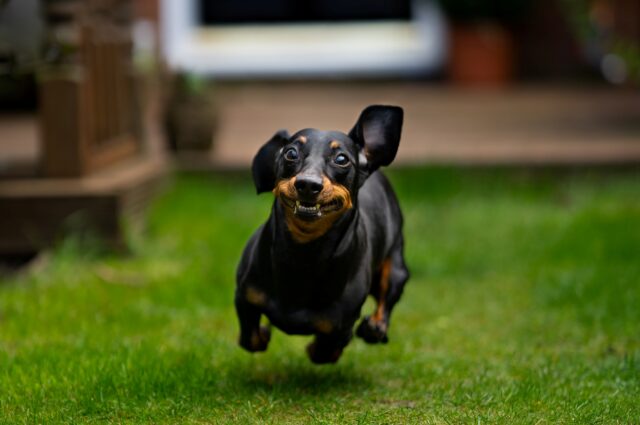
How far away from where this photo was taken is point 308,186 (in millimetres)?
3459

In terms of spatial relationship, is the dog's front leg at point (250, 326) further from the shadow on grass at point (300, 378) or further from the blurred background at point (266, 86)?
the blurred background at point (266, 86)

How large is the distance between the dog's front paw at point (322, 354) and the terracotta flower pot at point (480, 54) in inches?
420

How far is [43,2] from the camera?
6.18m

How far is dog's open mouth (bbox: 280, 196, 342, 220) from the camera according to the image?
349cm

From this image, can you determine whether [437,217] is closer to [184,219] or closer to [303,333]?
[184,219]

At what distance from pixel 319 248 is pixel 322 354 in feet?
1.33

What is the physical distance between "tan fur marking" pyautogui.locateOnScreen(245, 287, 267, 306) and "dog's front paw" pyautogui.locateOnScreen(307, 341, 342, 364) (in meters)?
0.26

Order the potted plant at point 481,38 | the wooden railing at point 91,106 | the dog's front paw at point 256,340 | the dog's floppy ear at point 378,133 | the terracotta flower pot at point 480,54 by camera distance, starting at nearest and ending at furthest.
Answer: the dog's floppy ear at point 378,133, the dog's front paw at point 256,340, the wooden railing at point 91,106, the potted plant at point 481,38, the terracotta flower pot at point 480,54

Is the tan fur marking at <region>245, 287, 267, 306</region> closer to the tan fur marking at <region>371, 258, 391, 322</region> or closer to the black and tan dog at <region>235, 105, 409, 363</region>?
the black and tan dog at <region>235, 105, 409, 363</region>

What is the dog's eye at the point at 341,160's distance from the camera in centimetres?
362

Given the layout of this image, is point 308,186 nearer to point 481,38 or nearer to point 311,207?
point 311,207

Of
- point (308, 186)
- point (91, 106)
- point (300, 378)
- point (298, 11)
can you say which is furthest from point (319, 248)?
point (298, 11)

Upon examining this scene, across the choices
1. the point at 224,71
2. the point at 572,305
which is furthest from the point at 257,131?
the point at 572,305

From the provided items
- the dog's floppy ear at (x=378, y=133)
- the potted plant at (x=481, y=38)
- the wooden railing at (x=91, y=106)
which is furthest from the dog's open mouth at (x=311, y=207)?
the potted plant at (x=481, y=38)
